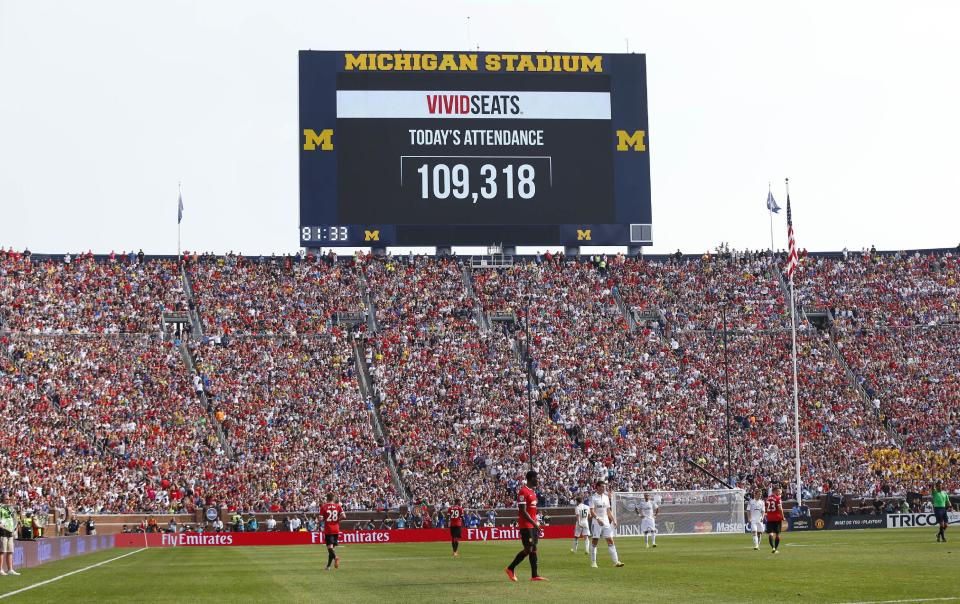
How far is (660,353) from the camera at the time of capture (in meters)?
68.1

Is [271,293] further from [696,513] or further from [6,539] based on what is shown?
[6,539]

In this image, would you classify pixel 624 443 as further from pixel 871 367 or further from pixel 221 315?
pixel 221 315

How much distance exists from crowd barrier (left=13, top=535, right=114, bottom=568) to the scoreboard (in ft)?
71.1

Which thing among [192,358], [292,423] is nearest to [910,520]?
[292,423]

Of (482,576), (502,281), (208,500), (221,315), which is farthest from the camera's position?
Result: (502,281)

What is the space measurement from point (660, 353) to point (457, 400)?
12271 mm

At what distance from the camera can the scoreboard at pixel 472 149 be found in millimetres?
66500

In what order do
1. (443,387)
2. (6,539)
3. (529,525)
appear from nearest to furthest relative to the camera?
(529,525) < (6,539) < (443,387)

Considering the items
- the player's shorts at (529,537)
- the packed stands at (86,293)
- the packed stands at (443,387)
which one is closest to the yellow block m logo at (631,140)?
the packed stands at (443,387)

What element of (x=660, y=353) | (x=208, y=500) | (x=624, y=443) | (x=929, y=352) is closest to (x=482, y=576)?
(x=208, y=500)

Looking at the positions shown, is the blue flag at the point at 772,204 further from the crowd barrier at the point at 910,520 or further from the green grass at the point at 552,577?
the green grass at the point at 552,577

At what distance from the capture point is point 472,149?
220ft

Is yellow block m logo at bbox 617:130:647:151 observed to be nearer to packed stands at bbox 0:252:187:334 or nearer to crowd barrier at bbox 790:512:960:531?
crowd barrier at bbox 790:512:960:531

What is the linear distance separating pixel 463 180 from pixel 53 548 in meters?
33.4
